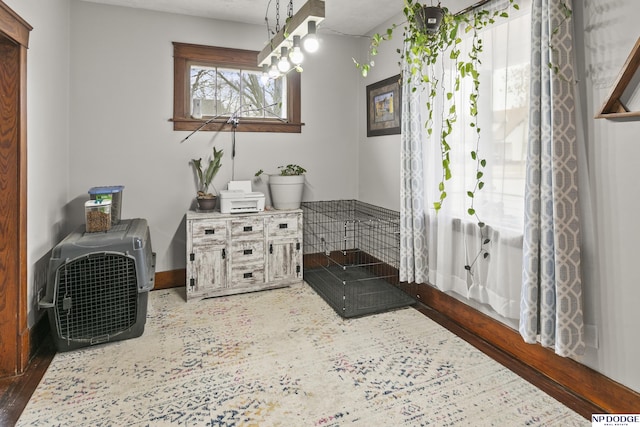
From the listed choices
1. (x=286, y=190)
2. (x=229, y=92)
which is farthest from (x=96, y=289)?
(x=229, y=92)

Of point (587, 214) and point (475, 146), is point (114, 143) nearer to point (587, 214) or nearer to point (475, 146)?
point (475, 146)

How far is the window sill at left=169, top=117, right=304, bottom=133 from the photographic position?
3.56 metres

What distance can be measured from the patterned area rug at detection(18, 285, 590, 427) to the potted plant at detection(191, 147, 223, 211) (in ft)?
3.45

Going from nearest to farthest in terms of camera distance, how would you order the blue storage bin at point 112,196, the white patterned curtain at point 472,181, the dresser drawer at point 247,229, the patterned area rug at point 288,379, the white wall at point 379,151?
the patterned area rug at point 288,379, the white patterned curtain at point 472,181, the blue storage bin at point 112,196, the dresser drawer at point 247,229, the white wall at point 379,151

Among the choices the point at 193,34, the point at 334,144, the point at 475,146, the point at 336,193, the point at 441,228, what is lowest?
the point at 441,228

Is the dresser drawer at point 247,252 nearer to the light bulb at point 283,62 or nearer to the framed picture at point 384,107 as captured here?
the light bulb at point 283,62

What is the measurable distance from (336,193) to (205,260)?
65.2 inches

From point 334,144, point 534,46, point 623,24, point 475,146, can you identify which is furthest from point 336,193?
point 623,24

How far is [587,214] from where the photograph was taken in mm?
1860

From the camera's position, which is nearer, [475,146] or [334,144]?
[475,146]

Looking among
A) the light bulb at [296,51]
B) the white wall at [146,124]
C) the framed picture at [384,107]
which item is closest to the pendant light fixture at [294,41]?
the light bulb at [296,51]

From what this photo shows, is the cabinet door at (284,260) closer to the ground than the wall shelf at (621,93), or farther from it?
closer to the ground

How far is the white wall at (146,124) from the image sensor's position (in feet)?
10.7

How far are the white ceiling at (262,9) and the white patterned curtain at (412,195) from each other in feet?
2.65
